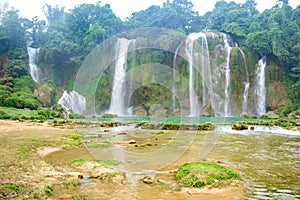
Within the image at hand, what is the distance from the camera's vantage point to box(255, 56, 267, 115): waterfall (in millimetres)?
39219

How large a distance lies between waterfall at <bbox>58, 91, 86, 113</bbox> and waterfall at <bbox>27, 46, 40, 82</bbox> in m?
8.50

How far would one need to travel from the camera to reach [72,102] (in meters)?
38.5

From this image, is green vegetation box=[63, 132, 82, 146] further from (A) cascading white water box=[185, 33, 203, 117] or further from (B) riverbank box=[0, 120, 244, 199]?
(A) cascading white water box=[185, 33, 203, 117]

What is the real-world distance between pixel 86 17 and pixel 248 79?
34595 mm

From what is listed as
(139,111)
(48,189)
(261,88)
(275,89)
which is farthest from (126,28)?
(48,189)

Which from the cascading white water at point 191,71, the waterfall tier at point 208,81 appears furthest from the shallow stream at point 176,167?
the waterfall tier at point 208,81

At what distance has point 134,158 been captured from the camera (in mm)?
8891

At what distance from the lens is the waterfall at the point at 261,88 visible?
3922 cm

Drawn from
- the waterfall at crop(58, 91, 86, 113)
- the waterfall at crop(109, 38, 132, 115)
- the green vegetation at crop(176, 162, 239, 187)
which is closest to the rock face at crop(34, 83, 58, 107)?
the waterfall at crop(58, 91, 86, 113)

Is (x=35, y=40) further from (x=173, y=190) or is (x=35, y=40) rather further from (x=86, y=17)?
(x=173, y=190)

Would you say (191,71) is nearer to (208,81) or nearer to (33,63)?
(208,81)

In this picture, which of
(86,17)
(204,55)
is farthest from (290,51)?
(86,17)

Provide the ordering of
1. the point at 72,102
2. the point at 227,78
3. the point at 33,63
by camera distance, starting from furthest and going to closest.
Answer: the point at 33,63, the point at 227,78, the point at 72,102

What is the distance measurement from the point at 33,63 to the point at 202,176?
44.4 m
